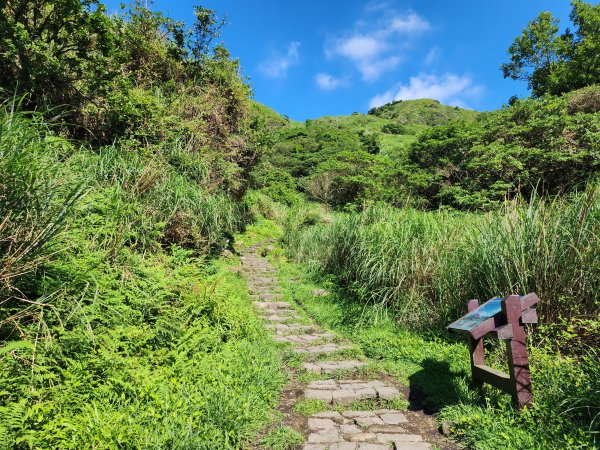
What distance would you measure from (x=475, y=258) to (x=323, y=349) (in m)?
2.41

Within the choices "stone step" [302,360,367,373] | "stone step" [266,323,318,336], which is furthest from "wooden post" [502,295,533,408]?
"stone step" [266,323,318,336]

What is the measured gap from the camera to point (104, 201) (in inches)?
175

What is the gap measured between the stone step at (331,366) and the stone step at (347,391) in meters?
0.26

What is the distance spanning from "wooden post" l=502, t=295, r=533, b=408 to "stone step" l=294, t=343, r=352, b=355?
230 centimetres

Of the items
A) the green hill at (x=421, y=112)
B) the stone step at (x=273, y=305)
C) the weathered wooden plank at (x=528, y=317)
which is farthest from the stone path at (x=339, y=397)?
the green hill at (x=421, y=112)

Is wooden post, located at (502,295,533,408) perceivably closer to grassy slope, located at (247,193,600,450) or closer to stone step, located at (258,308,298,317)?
grassy slope, located at (247,193,600,450)

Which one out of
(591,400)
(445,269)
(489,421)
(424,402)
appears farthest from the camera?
(445,269)

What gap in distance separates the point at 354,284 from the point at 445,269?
6.17 feet

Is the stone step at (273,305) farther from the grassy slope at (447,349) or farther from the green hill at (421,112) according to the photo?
the green hill at (421,112)

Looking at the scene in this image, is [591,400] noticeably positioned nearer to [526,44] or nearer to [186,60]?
[186,60]

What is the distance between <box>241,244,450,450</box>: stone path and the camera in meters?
2.83

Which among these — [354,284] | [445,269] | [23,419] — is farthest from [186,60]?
[23,419]

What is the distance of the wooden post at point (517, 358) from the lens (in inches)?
113

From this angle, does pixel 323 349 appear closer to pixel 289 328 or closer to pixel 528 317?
pixel 289 328
